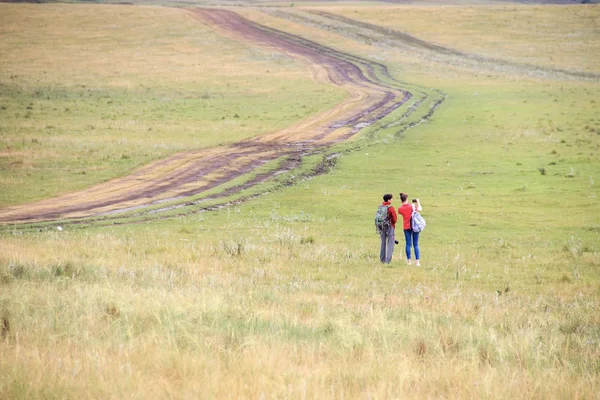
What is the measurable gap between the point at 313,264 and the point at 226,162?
64.0ft

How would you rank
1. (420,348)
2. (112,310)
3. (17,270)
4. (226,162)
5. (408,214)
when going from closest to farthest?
(420,348) < (112,310) < (17,270) < (408,214) < (226,162)

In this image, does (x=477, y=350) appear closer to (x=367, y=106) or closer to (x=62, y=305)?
(x=62, y=305)

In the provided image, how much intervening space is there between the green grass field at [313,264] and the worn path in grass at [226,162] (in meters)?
1.79

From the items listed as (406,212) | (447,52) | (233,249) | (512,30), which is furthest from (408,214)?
(512,30)

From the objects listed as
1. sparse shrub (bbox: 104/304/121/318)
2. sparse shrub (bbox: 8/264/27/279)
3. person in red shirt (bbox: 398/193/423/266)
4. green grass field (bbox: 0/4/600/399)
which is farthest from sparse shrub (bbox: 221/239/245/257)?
sparse shrub (bbox: 104/304/121/318)

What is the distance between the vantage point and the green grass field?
24.0ft

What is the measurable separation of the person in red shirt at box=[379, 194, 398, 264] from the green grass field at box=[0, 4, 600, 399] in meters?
0.50

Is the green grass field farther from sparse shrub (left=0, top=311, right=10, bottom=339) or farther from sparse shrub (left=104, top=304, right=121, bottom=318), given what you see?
sparse shrub (left=0, top=311, right=10, bottom=339)

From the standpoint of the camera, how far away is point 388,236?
61.7 feet

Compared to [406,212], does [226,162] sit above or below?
below

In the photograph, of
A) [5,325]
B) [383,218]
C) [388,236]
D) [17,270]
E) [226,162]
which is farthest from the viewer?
[226,162]

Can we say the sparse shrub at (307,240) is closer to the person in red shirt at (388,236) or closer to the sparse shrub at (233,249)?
the sparse shrub at (233,249)

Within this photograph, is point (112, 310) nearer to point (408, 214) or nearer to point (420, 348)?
point (420, 348)

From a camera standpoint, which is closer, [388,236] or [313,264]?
[313,264]
